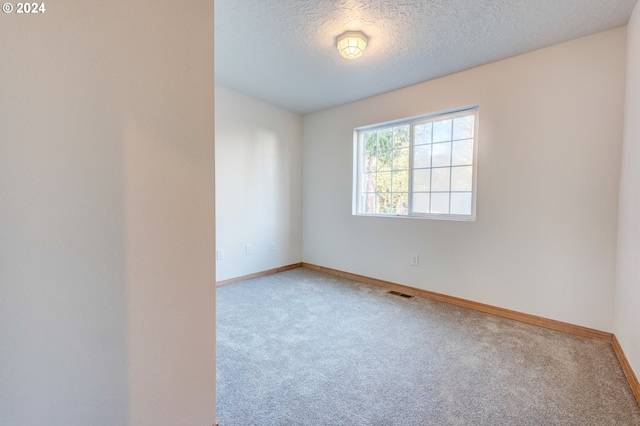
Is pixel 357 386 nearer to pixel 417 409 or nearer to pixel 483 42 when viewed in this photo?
pixel 417 409

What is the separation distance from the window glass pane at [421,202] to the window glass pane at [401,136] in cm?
62

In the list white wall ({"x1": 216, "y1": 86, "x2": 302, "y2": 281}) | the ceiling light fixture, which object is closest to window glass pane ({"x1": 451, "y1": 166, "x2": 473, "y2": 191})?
the ceiling light fixture

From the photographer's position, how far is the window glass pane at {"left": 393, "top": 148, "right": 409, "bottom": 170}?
340cm

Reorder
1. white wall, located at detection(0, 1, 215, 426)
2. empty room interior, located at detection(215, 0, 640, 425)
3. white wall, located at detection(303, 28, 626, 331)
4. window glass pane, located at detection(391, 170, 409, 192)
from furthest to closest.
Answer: window glass pane, located at detection(391, 170, 409, 192) < white wall, located at detection(303, 28, 626, 331) < empty room interior, located at detection(215, 0, 640, 425) < white wall, located at detection(0, 1, 215, 426)

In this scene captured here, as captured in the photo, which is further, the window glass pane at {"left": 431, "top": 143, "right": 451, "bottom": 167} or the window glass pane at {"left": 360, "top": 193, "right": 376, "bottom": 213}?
the window glass pane at {"left": 360, "top": 193, "right": 376, "bottom": 213}

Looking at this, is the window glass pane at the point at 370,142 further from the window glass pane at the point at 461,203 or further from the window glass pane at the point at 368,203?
the window glass pane at the point at 461,203

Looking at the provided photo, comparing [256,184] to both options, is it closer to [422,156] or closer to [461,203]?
[422,156]

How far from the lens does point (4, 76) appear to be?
757mm

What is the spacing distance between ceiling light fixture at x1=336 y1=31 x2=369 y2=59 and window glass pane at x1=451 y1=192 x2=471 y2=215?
1.74 metres

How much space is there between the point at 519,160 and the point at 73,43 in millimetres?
3047

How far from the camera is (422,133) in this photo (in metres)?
3.24

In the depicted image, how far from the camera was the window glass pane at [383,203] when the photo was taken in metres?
3.59

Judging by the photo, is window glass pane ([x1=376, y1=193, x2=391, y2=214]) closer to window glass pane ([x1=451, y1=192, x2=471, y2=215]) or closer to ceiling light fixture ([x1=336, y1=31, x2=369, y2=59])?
window glass pane ([x1=451, y1=192, x2=471, y2=215])

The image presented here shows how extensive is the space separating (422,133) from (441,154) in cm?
35
